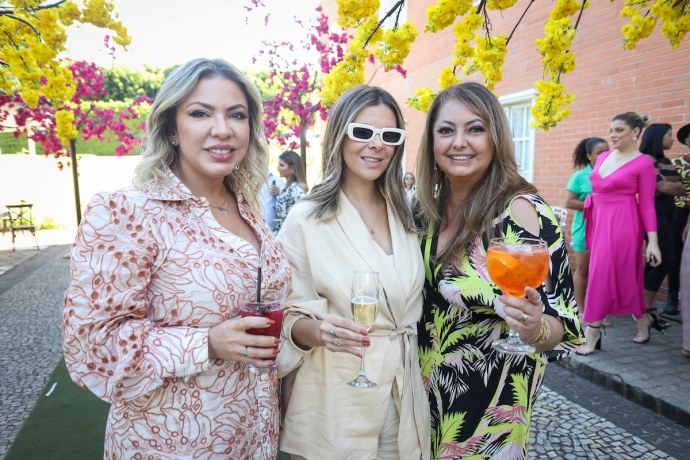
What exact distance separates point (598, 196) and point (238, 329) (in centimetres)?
513

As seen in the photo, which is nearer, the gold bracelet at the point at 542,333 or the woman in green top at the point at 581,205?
the gold bracelet at the point at 542,333

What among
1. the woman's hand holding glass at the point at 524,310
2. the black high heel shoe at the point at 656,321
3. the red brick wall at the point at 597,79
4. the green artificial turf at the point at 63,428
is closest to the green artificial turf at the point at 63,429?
the green artificial turf at the point at 63,428

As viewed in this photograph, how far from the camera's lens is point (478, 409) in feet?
6.78

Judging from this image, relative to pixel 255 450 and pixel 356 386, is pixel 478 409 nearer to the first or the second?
pixel 356 386

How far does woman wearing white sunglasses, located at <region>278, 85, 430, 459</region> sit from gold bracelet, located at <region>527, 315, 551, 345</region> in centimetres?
55

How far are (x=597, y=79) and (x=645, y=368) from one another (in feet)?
15.0

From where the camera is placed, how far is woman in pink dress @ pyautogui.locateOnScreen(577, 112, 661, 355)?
4.94 metres

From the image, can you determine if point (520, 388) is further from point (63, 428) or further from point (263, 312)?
point (63, 428)

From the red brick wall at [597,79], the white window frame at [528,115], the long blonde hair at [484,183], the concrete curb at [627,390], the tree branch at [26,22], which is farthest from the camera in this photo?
the white window frame at [528,115]

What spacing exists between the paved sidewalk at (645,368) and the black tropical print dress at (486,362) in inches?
105

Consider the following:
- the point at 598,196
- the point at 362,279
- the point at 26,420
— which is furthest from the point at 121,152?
the point at 362,279

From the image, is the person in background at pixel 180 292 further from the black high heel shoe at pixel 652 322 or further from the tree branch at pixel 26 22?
the black high heel shoe at pixel 652 322

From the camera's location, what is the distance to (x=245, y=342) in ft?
4.93

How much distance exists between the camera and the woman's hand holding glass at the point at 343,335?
1.71 meters
